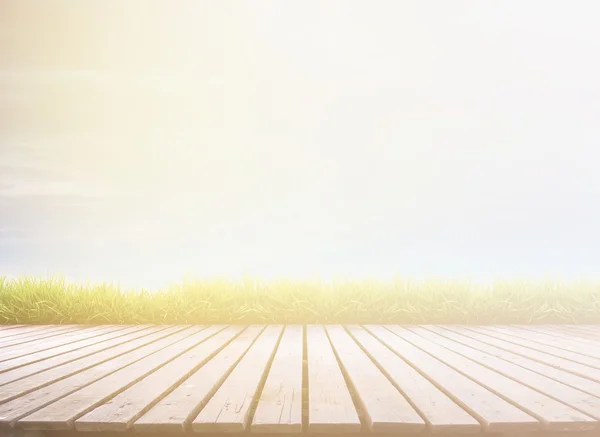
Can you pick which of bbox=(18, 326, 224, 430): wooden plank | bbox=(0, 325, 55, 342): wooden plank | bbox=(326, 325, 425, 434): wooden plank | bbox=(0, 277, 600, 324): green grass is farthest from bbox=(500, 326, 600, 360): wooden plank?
bbox=(0, 325, 55, 342): wooden plank

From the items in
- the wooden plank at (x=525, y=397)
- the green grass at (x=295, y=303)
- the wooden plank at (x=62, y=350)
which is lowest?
the wooden plank at (x=525, y=397)

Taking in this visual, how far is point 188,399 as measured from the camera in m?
2.38

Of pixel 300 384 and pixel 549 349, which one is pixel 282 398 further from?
pixel 549 349

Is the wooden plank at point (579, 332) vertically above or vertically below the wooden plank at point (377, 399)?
above

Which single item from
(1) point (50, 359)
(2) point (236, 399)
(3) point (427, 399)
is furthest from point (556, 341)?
(1) point (50, 359)

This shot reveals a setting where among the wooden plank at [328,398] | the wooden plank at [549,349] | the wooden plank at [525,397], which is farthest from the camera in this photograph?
the wooden plank at [549,349]

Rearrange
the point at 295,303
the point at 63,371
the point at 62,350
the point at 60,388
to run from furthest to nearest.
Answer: the point at 295,303, the point at 62,350, the point at 63,371, the point at 60,388

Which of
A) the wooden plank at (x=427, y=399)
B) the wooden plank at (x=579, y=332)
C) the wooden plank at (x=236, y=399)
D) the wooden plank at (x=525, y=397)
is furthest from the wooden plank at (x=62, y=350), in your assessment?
the wooden plank at (x=579, y=332)

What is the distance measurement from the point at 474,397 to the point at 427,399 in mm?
230

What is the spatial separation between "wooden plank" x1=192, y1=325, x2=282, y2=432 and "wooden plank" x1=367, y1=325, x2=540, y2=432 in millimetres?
882

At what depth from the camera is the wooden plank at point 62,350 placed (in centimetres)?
334

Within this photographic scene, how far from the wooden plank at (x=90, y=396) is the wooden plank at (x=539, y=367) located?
2.12m

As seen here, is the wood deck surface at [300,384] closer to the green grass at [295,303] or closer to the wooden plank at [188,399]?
the wooden plank at [188,399]

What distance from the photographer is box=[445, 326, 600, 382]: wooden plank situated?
124 inches
